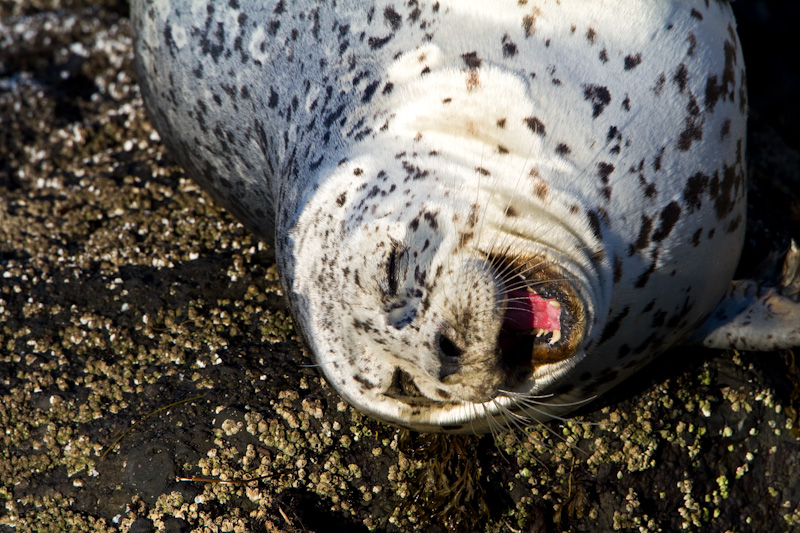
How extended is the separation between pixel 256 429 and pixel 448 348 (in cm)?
112

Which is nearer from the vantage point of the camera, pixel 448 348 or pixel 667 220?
pixel 448 348

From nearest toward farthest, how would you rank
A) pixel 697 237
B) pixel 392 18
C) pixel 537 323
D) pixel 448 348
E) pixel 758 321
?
pixel 448 348
pixel 537 323
pixel 697 237
pixel 392 18
pixel 758 321

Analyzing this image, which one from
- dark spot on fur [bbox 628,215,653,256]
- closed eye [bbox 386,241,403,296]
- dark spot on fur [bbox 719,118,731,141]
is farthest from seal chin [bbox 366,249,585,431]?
dark spot on fur [bbox 719,118,731,141]

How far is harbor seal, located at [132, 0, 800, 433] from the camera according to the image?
214 cm

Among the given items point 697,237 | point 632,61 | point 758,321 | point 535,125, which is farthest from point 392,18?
point 758,321

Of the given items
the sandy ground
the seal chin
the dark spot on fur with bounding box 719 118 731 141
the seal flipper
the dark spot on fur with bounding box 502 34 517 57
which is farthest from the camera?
the seal flipper

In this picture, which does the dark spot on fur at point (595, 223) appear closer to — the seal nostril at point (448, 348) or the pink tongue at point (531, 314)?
the pink tongue at point (531, 314)

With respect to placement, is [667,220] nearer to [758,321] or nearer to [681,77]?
[681,77]

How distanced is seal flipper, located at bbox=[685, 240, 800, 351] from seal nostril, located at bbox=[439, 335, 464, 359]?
1390 mm

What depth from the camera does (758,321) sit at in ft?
9.93

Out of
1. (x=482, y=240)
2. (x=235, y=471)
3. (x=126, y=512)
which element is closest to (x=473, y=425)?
(x=482, y=240)

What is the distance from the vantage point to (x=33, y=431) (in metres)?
3.00

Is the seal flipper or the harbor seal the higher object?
the harbor seal

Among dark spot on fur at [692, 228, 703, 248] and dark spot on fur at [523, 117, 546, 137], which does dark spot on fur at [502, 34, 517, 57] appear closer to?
dark spot on fur at [523, 117, 546, 137]
